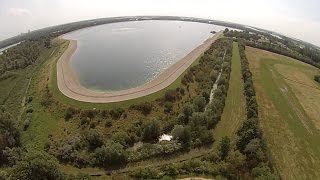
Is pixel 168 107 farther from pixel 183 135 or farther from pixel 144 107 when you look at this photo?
pixel 183 135

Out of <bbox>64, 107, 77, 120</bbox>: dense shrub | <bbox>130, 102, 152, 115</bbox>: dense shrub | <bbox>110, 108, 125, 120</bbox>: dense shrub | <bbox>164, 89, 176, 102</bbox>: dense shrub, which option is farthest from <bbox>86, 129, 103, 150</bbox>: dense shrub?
<bbox>164, 89, 176, 102</bbox>: dense shrub

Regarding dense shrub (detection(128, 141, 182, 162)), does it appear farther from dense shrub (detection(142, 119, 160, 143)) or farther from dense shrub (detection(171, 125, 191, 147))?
dense shrub (detection(142, 119, 160, 143))

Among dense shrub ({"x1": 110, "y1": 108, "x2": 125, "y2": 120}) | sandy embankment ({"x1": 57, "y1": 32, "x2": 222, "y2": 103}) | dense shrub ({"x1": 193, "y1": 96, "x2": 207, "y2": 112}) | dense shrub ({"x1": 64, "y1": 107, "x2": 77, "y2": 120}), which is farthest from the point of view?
sandy embankment ({"x1": 57, "y1": 32, "x2": 222, "y2": 103})

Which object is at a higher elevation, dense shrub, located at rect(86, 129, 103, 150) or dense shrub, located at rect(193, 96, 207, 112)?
dense shrub, located at rect(193, 96, 207, 112)

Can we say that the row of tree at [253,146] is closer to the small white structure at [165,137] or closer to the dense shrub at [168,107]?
the small white structure at [165,137]

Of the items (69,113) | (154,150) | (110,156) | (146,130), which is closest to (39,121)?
(69,113)

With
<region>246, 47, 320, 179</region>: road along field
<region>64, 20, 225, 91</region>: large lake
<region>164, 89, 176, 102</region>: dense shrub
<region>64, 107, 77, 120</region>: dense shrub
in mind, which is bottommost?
<region>246, 47, 320, 179</region>: road along field

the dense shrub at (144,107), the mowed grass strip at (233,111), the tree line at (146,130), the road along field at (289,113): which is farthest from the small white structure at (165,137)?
the road along field at (289,113)
